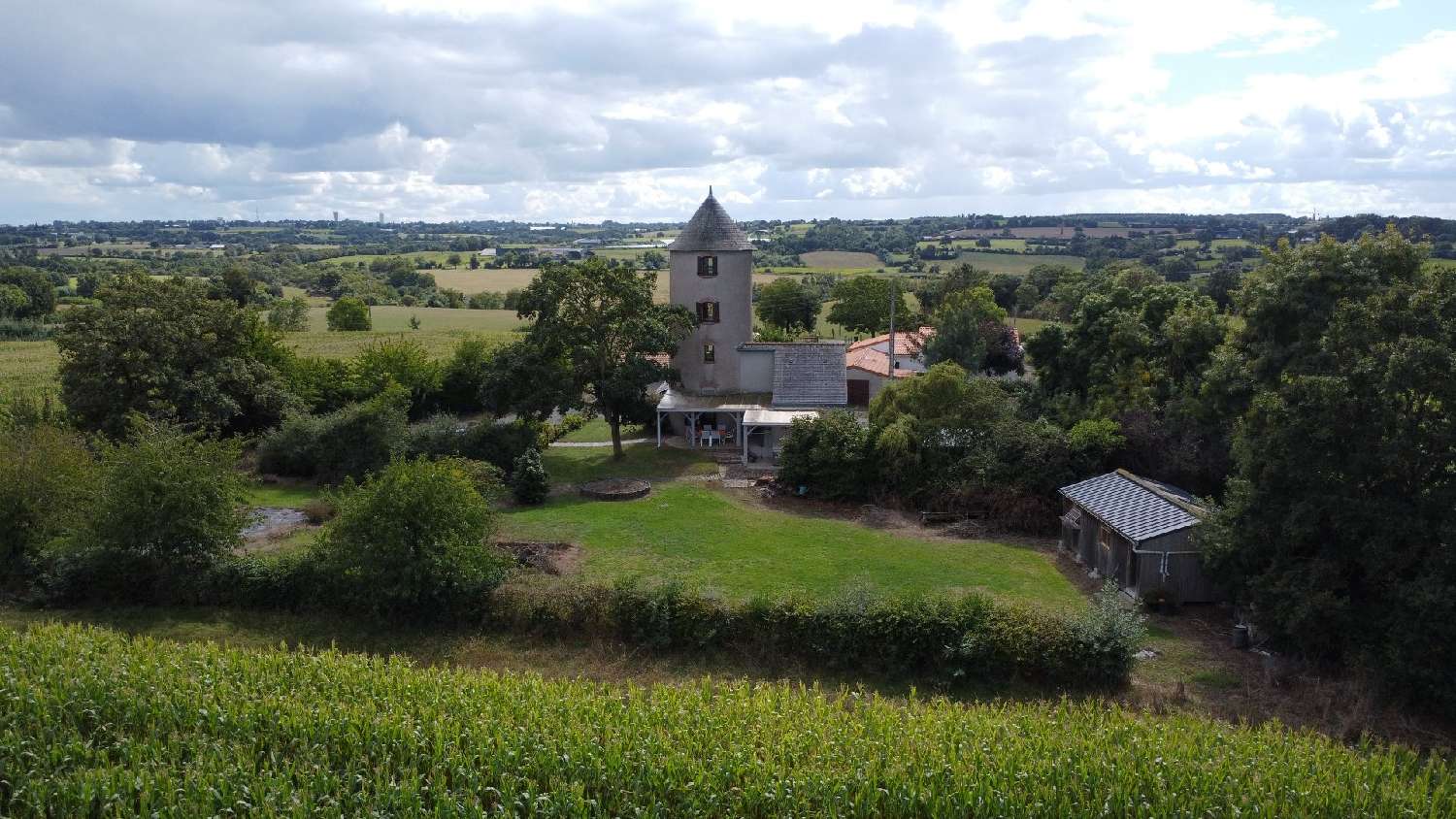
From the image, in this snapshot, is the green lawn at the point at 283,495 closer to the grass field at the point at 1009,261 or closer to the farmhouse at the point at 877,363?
the farmhouse at the point at 877,363

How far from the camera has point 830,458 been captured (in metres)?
30.4

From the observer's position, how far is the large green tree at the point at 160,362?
110 feet

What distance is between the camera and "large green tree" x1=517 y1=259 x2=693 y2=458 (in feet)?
111

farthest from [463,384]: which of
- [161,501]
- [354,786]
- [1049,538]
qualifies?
[354,786]

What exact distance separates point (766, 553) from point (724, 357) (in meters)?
16.2

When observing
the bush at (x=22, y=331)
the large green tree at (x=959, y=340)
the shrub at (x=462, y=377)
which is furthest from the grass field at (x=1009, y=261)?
the bush at (x=22, y=331)

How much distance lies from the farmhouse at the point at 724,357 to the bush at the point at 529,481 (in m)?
7.62

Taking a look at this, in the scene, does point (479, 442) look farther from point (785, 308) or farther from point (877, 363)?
point (785, 308)

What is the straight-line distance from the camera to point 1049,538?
90.1ft

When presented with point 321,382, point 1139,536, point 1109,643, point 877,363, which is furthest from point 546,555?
point 877,363

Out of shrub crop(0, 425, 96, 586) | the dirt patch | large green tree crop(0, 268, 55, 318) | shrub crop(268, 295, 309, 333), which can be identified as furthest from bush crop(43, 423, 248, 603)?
large green tree crop(0, 268, 55, 318)

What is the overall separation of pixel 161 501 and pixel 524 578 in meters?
8.58

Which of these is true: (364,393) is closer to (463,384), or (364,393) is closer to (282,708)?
(463,384)

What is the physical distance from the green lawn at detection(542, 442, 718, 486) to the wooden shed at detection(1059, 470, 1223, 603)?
43.7ft
